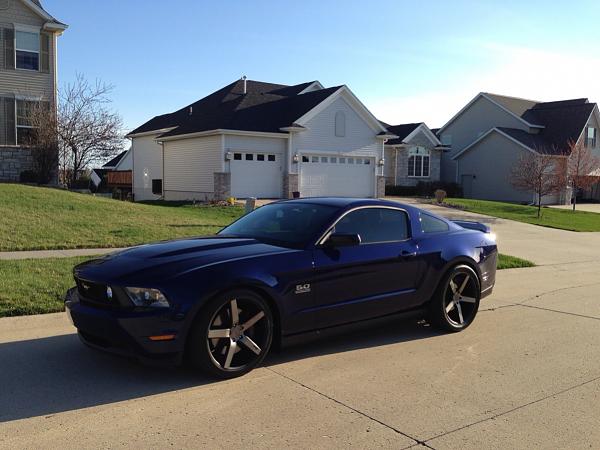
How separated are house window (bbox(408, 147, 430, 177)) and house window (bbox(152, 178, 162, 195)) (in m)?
16.8

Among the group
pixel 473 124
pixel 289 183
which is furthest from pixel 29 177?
pixel 473 124

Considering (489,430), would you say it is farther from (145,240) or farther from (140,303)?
(145,240)

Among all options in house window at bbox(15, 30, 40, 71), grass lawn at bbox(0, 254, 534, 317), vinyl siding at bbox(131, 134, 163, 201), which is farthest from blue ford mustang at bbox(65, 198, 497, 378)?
vinyl siding at bbox(131, 134, 163, 201)

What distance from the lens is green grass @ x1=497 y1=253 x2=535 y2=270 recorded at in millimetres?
12219

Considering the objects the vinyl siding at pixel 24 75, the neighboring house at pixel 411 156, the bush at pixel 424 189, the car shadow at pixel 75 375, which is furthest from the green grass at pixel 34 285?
the neighboring house at pixel 411 156

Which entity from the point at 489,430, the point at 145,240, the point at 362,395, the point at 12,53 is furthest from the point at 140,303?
Result: the point at 12,53

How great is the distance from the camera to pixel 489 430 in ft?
13.1

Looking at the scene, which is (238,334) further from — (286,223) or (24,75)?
(24,75)

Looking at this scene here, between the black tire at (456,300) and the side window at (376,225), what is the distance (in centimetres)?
78

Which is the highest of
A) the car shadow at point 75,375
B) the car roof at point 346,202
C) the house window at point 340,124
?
the house window at point 340,124

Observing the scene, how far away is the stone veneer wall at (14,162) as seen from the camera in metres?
23.8

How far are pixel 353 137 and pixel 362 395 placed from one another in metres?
26.7

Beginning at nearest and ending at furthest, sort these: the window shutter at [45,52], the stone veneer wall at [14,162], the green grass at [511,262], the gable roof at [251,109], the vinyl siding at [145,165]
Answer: the green grass at [511,262] < the stone veneer wall at [14,162] < the window shutter at [45,52] < the gable roof at [251,109] < the vinyl siding at [145,165]

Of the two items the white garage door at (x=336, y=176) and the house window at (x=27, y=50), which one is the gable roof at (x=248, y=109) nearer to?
the white garage door at (x=336, y=176)
